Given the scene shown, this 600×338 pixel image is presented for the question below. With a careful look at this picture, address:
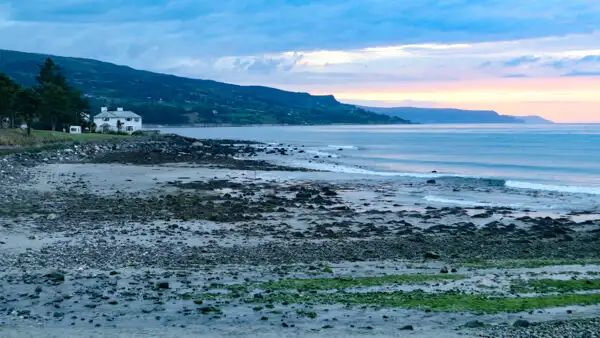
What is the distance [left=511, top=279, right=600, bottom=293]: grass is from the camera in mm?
11000

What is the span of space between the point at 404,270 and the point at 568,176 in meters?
35.4

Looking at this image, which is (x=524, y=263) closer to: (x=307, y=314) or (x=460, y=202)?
(x=307, y=314)

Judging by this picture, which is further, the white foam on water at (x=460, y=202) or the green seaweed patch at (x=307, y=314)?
the white foam on water at (x=460, y=202)

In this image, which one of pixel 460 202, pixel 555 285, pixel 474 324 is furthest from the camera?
pixel 460 202

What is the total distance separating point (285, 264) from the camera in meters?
13.5

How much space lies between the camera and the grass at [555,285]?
11000 mm

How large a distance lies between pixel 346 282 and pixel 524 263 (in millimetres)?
5002

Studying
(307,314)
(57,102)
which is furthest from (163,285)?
(57,102)

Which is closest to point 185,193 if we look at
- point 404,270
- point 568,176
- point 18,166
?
point 18,166

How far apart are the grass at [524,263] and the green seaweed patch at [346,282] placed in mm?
1723

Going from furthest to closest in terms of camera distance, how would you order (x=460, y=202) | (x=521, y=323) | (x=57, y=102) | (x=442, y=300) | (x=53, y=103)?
Answer: (x=57, y=102) → (x=53, y=103) → (x=460, y=202) → (x=442, y=300) → (x=521, y=323)

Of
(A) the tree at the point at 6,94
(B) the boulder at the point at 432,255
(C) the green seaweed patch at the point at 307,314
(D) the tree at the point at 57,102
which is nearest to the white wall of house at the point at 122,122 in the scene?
(D) the tree at the point at 57,102

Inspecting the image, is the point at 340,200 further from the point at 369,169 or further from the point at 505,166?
the point at 505,166

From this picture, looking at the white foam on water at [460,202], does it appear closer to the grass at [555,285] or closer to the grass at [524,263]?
the grass at [524,263]
